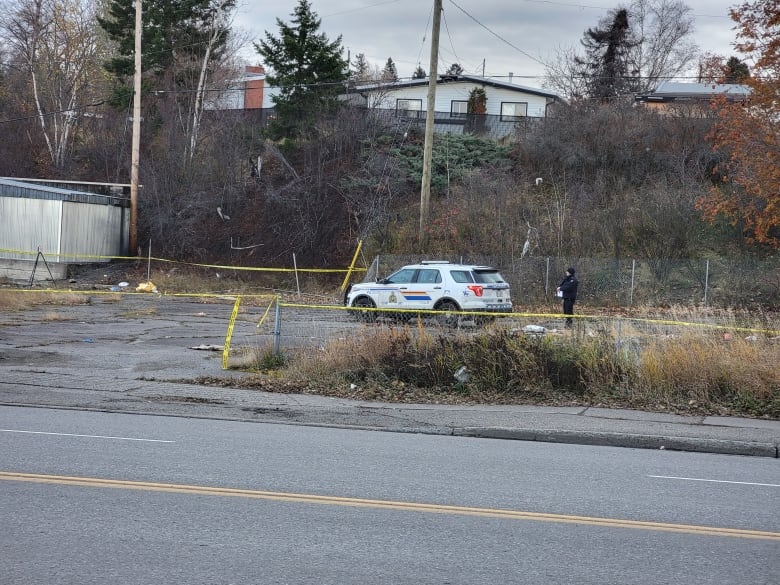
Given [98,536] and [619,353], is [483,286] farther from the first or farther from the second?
[98,536]

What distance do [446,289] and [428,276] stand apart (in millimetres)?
858

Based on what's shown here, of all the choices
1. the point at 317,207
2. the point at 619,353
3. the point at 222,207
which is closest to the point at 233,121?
the point at 222,207

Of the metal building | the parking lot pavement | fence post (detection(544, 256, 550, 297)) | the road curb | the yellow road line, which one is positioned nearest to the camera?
the yellow road line

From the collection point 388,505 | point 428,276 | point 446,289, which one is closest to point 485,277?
point 446,289

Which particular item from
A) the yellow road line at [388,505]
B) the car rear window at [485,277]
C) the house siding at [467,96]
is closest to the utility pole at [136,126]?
the house siding at [467,96]

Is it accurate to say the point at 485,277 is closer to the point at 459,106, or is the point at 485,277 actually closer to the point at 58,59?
the point at 459,106

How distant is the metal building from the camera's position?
39094mm

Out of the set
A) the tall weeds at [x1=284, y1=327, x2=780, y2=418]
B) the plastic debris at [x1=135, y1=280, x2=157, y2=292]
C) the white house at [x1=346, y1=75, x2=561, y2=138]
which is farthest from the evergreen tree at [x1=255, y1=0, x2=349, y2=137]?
the tall weeds at [x1=284, y1=327, x2=780, y2=418]

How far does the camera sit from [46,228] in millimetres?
39188

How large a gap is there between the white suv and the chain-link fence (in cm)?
767

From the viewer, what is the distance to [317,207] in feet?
140

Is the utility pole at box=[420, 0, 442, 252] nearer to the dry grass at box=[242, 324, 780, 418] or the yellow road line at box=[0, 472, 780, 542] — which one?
the dry grass at box=[242, 324, 780, 418]

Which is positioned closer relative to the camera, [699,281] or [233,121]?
[699,281]

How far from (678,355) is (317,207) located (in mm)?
30872
